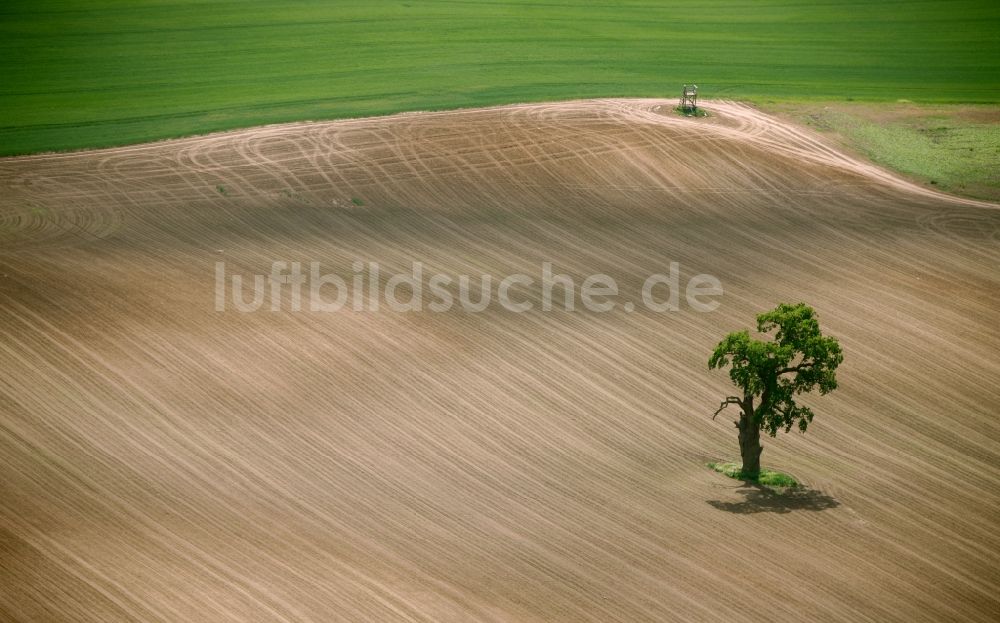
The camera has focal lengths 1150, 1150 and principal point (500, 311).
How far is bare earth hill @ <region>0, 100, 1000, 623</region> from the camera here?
2214 cm

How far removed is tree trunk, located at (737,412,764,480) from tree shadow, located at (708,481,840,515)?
0.34 meters

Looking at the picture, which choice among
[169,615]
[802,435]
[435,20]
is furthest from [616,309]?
[435,20]

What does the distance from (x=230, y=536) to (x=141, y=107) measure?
103 ft

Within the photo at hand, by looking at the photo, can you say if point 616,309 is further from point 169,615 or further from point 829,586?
point 169,615

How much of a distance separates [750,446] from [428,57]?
37364 mm

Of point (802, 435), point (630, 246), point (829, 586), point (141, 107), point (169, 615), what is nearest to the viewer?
point (169, 615)

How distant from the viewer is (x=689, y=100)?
5184 centimetres

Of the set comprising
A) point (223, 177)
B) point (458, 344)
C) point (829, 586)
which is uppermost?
point (223, 177)

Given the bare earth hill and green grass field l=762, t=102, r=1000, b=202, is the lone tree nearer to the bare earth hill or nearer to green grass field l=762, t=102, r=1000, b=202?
the bare earth hill

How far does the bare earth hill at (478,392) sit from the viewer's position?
72.6 ft

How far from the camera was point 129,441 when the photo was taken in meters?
26.3

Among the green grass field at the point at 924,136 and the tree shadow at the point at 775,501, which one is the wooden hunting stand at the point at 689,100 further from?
the tree shadow at the point at 775,501

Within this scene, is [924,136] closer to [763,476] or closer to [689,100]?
[689,100]

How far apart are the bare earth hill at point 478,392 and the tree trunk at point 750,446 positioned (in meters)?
0.51
